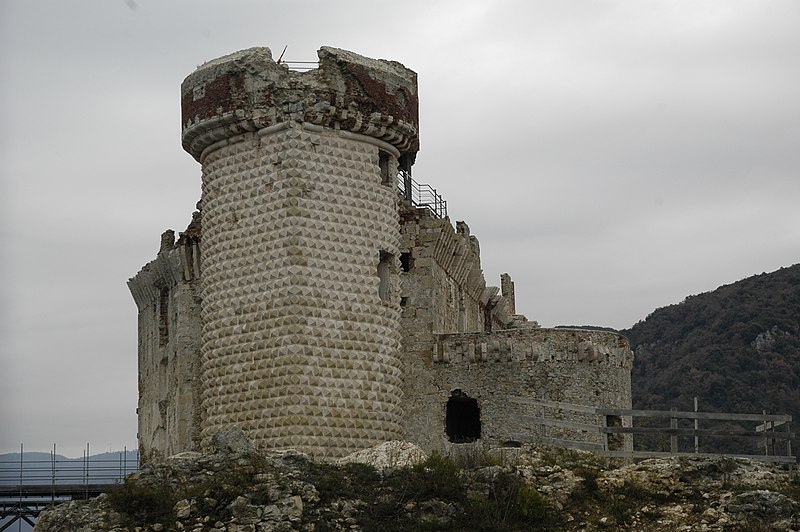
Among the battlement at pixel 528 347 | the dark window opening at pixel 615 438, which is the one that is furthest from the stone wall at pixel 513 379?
the dark window opening at pixel 615 438

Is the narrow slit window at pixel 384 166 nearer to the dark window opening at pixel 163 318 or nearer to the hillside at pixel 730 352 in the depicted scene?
the dark window opening at pixel 163 318

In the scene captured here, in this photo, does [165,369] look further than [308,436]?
Yes

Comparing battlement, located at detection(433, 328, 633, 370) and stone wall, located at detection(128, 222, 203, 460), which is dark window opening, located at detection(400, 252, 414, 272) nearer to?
battlement, located at detection(433, 328, 633, 370)

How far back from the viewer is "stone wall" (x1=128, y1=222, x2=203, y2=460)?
33.7 m

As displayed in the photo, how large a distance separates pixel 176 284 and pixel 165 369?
2.44m

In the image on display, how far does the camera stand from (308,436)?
29.6 metres

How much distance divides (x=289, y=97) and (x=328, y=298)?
15.1 ft

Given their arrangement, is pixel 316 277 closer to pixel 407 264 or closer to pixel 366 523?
pixel 407 264

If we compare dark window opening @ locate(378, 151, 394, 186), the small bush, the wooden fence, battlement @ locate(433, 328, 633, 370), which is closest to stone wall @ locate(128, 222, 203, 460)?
dark window opening @ locate(378, 151, 394, 186)

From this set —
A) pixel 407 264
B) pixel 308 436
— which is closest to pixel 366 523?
pixel 308 436

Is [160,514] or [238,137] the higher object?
[238,137]

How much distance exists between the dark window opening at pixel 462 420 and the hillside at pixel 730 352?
62.0ft

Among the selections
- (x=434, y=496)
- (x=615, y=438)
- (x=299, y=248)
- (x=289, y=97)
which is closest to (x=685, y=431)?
(x=434, y=496)

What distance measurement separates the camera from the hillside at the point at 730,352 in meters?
56.7
